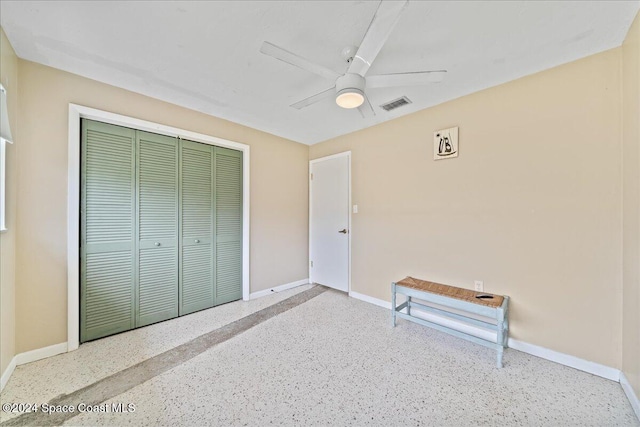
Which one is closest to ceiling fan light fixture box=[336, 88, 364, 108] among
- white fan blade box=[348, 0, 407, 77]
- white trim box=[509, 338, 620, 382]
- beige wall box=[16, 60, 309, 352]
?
white fan blade box=[348, 0, 407, 77]

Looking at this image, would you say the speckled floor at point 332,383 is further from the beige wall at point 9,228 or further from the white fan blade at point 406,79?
the white fan blade at point 406,79

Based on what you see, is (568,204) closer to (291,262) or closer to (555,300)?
(555,300)

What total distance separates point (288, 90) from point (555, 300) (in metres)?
2.93

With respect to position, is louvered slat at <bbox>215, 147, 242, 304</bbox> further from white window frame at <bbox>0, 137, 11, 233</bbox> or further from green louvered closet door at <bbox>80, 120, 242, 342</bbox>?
white window frame at <bbox>0, 137, 11, 233</bbox>

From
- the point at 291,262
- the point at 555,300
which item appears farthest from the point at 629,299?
the point at 291,262

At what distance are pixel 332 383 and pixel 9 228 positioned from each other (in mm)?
2567

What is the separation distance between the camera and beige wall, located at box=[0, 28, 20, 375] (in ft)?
5.35

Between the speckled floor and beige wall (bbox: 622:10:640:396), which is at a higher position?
beige wall (bbox: 622:10:640:396)

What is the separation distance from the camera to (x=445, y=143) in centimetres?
252

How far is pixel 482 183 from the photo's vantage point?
2.29m

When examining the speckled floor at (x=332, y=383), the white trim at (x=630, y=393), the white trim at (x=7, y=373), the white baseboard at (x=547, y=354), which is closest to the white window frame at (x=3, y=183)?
the white trim at (x=7, y=373)

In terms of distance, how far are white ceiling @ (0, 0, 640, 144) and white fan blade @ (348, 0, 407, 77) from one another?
0.26 m

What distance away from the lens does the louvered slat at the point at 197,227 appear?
9.02 feet

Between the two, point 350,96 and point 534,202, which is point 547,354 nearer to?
point 534,202
